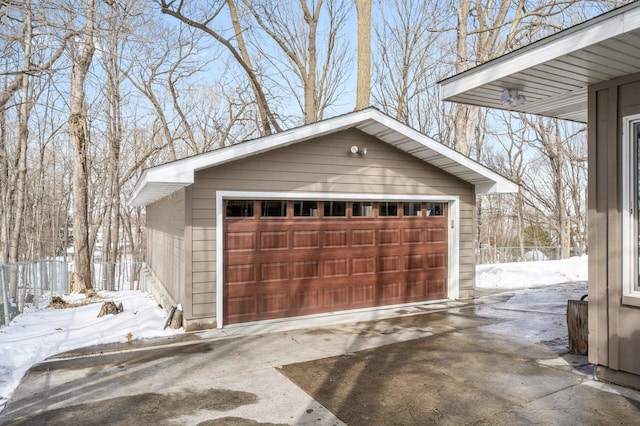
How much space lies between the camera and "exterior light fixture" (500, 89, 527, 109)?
4.80 meters

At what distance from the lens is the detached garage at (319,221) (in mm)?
6781

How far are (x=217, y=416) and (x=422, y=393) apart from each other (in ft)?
6.11

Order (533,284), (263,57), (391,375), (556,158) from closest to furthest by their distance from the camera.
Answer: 1. (391,375)
2. (533,284)
3. (263,57)
4. (556,158)

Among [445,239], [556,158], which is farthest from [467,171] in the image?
[556,158]

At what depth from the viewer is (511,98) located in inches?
191

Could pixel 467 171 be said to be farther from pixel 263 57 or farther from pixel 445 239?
pixel 263 57

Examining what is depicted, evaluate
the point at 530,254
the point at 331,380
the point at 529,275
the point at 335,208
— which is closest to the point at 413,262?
the point at 335,208

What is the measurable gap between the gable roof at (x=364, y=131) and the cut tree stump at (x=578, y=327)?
3.63m

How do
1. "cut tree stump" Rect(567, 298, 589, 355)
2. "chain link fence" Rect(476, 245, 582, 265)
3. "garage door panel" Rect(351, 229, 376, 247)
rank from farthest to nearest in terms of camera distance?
"chain link fence" Rect(476, 245, 582, 265) < "garage door panel" Rect(351, 229, 376, 247) < "cut tree stump" Rect(567, 298, 589, 355)

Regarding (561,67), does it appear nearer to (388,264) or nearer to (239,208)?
(239,208)

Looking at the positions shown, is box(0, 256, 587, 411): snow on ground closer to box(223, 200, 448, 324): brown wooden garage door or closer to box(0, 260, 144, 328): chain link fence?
box(0, 260, 144, 328): chain link fence

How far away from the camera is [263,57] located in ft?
58.5

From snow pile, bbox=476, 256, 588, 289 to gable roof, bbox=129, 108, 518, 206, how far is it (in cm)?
364

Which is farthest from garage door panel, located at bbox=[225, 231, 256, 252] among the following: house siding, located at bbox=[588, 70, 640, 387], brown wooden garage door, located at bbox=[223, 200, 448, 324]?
house siding, located at bbox=[588, 70, 640, 387]
